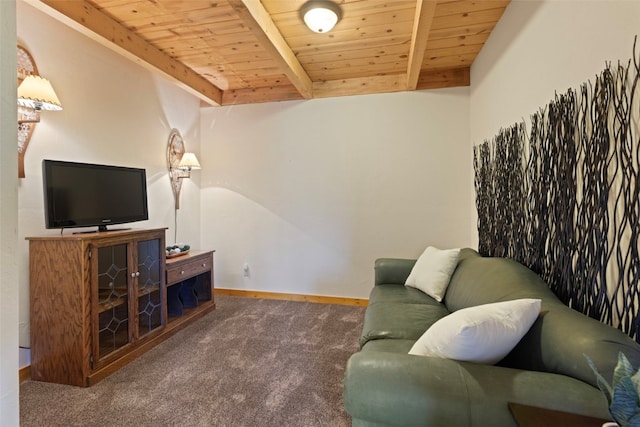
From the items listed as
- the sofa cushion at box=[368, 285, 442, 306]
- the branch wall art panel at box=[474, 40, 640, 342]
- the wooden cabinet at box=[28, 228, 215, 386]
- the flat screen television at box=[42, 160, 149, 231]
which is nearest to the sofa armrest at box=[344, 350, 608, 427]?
the branch wall art panel at box=[474, 40, 640, 342]

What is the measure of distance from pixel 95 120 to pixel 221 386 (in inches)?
92.9

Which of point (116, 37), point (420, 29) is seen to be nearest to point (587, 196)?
point (420, 29)

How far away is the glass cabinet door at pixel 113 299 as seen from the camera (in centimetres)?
213

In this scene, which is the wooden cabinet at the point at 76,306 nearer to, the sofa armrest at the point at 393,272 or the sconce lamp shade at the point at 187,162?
the sconce lamp shade at the point at 187,162

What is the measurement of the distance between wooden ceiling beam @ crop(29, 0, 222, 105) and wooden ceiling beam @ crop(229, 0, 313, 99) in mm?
1138

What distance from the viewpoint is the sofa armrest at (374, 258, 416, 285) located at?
2.73m

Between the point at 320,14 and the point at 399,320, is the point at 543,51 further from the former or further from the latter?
the point at 399,320

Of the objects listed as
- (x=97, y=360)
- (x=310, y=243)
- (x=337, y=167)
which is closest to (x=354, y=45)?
(x=337, y=167)

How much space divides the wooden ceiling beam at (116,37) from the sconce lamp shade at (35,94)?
0.53 meters

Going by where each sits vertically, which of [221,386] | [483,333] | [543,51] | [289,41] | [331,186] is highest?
[289,41]

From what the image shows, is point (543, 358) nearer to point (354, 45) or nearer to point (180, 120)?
point (354, 45)

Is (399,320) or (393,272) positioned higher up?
(393,272)

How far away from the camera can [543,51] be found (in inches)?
69.5

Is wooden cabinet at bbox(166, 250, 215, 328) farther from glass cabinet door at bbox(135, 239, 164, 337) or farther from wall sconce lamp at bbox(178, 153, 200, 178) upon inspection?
wall sconce lamp at bbox(178, 153, 200, 178)
